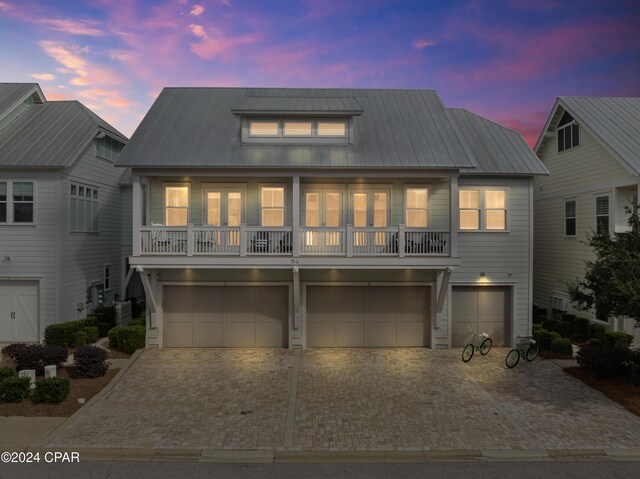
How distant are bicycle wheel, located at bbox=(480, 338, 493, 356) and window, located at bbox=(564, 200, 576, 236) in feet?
25.9

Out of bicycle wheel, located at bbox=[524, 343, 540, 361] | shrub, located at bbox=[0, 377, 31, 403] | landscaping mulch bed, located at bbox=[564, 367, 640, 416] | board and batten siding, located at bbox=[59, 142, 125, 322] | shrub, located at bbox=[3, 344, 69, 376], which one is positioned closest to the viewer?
shrub, located at bbox=[0, 377, 31, 403]

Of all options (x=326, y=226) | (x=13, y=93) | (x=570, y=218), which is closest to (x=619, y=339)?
(x=570, y=218)

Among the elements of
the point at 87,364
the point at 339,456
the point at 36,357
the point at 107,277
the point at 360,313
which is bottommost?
the point at 339,456

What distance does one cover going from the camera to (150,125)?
1647 cm

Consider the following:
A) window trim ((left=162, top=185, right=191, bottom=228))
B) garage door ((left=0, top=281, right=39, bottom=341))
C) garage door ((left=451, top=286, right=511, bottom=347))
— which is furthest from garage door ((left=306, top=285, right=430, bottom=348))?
garage door ((left=0, top=281, right=39, bottom=341))

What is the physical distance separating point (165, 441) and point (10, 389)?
4886 mm

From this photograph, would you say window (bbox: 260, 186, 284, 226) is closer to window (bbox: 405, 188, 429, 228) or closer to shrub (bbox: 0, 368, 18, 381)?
window (bbox: 405, 188, 429, 228)

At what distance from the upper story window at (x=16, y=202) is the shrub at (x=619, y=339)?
23200 millimetres

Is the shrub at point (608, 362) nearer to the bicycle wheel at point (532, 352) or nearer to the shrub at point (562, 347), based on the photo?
the bicycle wheel at point (532, 352)

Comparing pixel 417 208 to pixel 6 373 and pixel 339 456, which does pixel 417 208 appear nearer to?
pixel 339 456

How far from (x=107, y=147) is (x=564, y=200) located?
75.6 feet

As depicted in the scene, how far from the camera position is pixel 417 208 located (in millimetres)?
16391

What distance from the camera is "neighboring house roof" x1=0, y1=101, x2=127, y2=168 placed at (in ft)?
55.4

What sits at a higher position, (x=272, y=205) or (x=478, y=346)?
(x=272, y=205)
